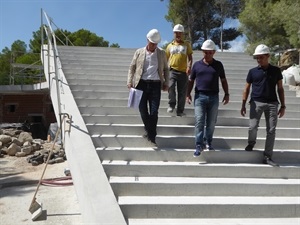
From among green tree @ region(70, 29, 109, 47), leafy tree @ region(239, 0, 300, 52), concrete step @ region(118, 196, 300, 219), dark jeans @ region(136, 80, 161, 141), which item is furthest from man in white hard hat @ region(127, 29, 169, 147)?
green tree @ region(70, 29, 109, 47)

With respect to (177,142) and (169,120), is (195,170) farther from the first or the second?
(169,120)

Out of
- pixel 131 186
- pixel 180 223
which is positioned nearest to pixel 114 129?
pixel 131 186

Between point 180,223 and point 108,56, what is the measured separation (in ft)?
26.0

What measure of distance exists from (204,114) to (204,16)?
74.7 ft

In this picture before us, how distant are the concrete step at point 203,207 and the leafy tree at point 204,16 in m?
21.2

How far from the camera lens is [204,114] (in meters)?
4.24

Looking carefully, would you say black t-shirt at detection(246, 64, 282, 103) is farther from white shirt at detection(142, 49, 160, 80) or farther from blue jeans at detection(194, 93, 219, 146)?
white shirt at detection(142, 49, 160, 80)

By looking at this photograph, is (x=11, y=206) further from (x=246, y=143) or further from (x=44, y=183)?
(x=246, y=143)

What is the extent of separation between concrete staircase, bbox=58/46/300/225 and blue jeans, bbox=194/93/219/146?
0.30 m

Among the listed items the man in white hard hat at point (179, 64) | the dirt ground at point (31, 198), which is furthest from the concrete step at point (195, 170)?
the man in white hard hat at point (179, 64)

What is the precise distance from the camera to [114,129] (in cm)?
490

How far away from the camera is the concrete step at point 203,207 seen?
3.35m

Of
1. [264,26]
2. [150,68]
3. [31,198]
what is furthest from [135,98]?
[264,26]

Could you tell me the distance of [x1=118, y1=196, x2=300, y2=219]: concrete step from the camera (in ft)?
11.0
